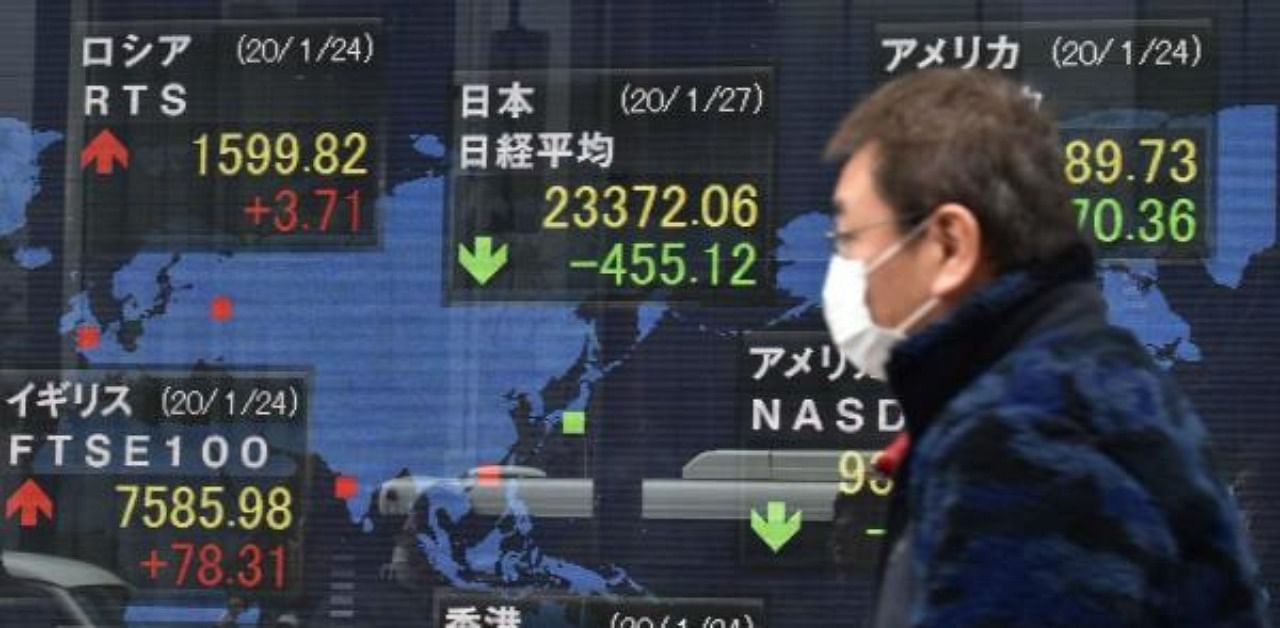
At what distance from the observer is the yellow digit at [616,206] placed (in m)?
4.55

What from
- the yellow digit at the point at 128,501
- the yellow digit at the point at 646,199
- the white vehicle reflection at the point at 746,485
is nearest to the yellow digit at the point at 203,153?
the yellow digit at the point at 128,501

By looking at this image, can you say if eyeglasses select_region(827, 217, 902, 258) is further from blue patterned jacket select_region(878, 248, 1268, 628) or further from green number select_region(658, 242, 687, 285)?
green number select_region(658, 242, 687, 285)

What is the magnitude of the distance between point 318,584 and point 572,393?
682mm

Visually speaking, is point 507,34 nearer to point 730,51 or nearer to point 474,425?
point 730,51

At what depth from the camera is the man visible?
5.54ft

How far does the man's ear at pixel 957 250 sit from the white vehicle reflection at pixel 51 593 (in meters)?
3.18

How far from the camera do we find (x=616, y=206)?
4.55 m

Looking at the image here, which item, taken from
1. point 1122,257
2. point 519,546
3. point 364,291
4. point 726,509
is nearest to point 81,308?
point 364,291

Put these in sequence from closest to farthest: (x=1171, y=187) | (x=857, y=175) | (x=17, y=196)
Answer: (x=857, y=175) < (x=1171, y=187) < (x=17, y=196)

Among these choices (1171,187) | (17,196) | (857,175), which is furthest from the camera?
(17,196)

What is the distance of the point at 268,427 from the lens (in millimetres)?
4637

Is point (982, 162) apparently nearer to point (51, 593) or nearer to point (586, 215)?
point (586, 215)

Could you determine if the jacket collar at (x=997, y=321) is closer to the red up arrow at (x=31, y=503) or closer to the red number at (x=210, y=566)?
the red number at (x=210, y=566)

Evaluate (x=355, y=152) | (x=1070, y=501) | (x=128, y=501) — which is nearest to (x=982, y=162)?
(x=1070, y=501)
